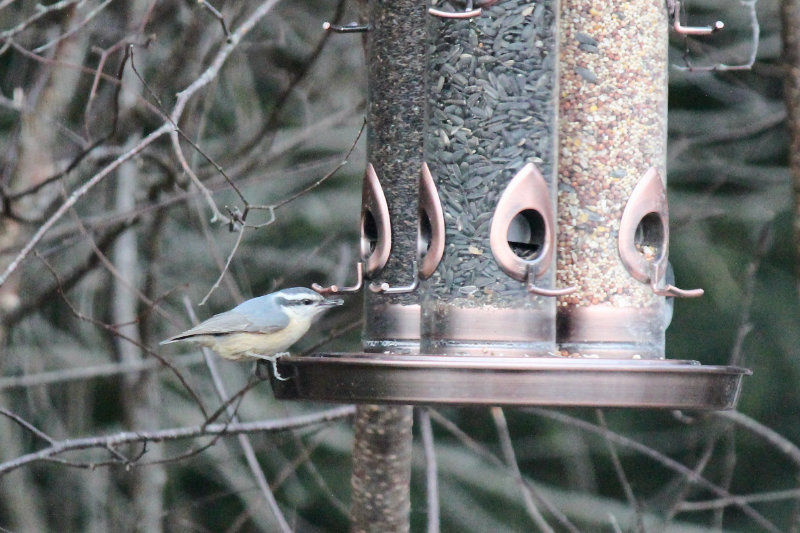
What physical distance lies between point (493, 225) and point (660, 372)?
0.73 metres

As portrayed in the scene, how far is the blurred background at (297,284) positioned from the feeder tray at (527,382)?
3221 millimetres

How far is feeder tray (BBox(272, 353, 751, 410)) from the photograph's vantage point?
3.21 meters

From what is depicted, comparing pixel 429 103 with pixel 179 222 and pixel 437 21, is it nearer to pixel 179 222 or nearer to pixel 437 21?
pixel 437 21

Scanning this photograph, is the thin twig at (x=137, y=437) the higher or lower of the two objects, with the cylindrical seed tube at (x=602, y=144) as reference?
lower

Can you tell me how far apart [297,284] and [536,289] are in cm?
442

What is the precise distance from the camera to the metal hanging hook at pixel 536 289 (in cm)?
354

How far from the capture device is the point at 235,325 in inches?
197

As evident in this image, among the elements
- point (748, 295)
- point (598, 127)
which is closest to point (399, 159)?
point (598, 127)

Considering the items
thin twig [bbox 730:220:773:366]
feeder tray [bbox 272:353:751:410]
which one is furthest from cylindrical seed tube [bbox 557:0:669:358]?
thin twig [bbox 730:220:773:366]

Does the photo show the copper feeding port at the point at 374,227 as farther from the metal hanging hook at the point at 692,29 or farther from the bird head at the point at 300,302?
the metal hanging hook at the point at 692,29

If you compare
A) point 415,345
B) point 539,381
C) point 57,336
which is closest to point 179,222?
point 57,336

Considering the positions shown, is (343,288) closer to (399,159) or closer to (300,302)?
(399,159)

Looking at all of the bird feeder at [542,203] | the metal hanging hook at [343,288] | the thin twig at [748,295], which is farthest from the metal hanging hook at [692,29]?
the thin twig at [748,295]

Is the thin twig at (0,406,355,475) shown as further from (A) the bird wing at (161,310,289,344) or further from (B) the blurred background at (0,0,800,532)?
(B) the blurred background at (0,0,800,532)
